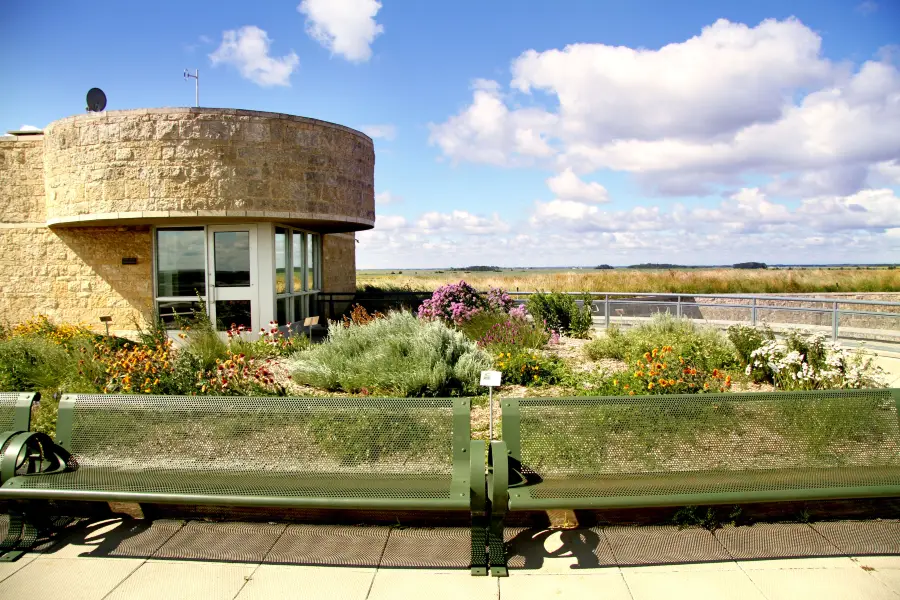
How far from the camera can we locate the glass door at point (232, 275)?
1135cm

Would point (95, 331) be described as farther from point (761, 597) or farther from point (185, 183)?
point (761, 597)

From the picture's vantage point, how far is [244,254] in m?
11.4

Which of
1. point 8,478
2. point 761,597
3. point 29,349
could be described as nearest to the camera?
point 761,597

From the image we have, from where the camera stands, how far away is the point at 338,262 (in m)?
16.2

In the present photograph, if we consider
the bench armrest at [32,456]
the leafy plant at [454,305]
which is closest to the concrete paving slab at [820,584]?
the bench armrest at [32,456]

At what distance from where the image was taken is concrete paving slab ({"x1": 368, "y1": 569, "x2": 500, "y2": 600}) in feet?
10.1

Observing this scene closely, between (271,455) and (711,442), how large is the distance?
3016mm

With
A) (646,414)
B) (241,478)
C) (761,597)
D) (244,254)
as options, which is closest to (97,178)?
(244,254)

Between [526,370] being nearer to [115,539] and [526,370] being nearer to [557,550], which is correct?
[557,550]

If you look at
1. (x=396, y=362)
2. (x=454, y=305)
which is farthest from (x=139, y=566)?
(x=454, y=305)

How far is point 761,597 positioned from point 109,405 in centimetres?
410

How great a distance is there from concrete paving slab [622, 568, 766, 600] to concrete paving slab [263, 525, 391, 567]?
141cm

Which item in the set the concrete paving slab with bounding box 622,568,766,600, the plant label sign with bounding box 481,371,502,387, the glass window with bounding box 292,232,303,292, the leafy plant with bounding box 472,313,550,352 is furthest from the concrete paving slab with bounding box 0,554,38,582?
the glass window with bounding box 292,232,303,292

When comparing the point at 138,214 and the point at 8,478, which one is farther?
the point at 138,214
